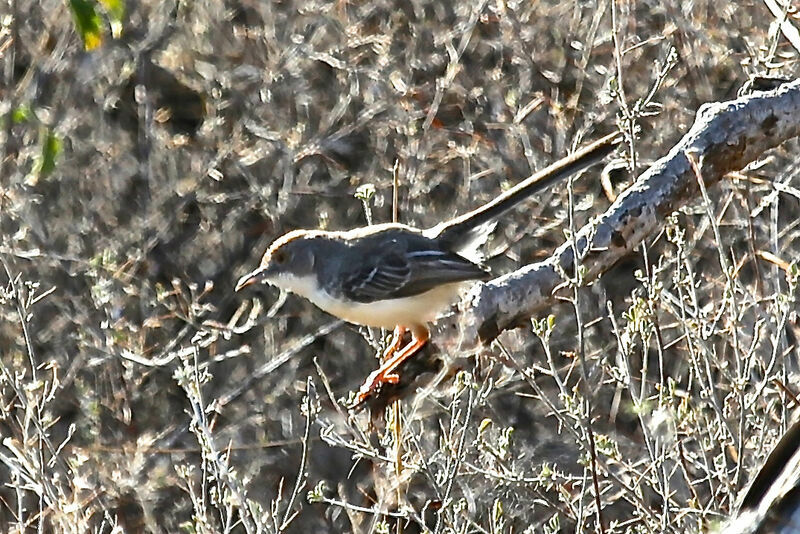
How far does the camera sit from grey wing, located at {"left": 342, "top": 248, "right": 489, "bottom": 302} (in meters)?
→ 5.78

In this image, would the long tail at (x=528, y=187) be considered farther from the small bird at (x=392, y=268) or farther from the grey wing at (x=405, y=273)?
the grey wing at (x=405, y=273)

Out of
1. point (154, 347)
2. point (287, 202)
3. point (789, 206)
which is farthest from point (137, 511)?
point (789, 206)

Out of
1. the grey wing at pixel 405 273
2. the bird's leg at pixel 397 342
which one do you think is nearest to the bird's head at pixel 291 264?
the grey wing at pixel 405 273

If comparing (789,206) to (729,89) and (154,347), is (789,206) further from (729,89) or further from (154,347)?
(154,347)

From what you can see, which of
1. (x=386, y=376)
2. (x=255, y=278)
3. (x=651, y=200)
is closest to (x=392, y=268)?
(x=255, y=278)

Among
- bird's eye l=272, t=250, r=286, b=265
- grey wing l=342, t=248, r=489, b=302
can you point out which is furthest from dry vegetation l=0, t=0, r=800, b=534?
grey wing l=342, t=248, r=489, b=302

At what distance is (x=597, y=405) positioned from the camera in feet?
25.5

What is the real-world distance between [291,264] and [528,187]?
120 centimetres

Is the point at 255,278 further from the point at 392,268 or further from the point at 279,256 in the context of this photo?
the point at 392,268

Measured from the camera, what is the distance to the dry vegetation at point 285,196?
296 inches

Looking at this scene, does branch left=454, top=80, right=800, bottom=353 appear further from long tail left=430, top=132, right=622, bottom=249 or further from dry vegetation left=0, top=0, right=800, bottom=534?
dry vegetation left=0, top=0, right=800, bottom=534

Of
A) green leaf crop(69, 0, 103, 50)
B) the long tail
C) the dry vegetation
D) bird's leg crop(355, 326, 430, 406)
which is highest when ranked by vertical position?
green leaf crop(69, 0, 103, 50)

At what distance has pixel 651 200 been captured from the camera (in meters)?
4.25

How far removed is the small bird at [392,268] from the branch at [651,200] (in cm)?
105
